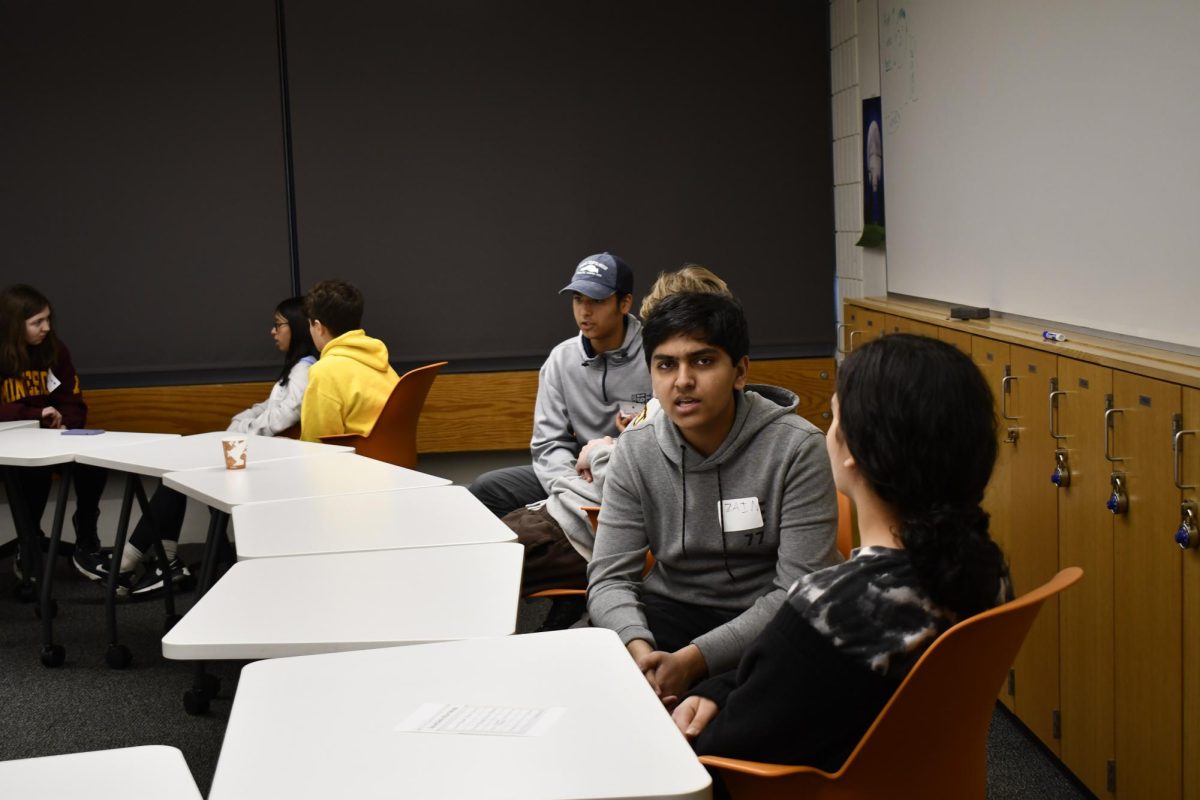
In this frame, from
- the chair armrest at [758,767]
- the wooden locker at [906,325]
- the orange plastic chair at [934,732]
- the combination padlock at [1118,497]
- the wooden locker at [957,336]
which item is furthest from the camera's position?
the wooden locker at [906,325]

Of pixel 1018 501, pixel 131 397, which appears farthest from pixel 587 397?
pixel 131 397

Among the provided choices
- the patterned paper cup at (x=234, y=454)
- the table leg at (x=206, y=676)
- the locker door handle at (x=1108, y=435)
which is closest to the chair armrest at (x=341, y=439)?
the table leg at (x=206, y=676)

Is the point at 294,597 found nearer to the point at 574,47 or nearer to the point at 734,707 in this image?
the point at 734,707

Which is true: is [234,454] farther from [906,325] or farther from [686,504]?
[906,325]

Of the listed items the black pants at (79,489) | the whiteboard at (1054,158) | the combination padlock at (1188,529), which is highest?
the whiteboard at (1054,158)

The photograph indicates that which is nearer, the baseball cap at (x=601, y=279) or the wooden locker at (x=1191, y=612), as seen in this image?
the wooden locker at (x=1191, y=612)

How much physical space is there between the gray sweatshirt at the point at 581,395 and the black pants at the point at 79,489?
2309 millimetres

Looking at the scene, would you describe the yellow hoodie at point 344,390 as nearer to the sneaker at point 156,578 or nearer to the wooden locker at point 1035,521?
the sneaker at point 156,578

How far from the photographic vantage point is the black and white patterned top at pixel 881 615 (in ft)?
4.80

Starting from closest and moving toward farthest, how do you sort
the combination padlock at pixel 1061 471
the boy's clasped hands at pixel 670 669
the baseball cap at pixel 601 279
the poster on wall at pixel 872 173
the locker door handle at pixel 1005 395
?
1. the boy's clasped hands at pixel 670 669
2. the combination padlock at pixel 1061 471
3. the locker door handle at pixel 1005 395
4. the baseball cap at pixel 601 279
5. the poster on wall at pixel 872 173

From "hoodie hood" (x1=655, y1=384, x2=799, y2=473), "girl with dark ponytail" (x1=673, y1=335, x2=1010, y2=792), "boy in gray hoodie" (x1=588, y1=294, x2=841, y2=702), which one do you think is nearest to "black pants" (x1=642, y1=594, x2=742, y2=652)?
"boy in gray hoodie" (x1=588, y1=294, x2=841, y2=702)

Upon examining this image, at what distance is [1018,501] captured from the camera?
3.00 meters

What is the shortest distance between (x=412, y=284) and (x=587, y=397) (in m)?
2.12

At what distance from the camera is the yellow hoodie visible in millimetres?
4387
